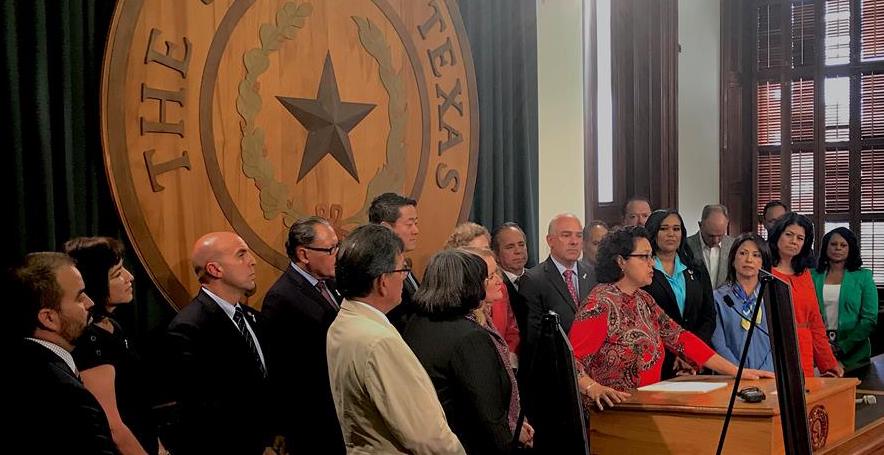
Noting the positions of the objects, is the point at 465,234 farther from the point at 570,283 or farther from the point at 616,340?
the point at 616,340

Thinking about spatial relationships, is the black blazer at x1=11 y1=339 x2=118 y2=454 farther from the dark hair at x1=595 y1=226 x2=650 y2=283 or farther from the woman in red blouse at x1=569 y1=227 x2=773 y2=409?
the dark hair at x1=595 y1=226 x2=650 y2=283

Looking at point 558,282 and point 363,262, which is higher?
point 363,262

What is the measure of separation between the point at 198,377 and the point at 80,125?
1.01 m

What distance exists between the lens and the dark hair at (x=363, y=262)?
2686 millimetres

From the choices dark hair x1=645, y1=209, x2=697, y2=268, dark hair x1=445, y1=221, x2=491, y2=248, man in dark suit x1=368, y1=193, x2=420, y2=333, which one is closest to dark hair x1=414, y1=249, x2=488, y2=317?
man in dark suit x1=368, y1=193, x2=420, y2=333

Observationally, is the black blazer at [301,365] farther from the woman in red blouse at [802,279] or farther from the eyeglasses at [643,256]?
the woman in red blouse at [802,279]

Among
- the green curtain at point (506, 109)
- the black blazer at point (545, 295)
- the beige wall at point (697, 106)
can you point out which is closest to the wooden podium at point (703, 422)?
the black blazer at point (545, 295)

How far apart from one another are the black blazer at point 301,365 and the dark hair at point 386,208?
62cm

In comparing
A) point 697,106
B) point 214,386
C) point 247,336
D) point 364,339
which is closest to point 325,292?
point 247,336

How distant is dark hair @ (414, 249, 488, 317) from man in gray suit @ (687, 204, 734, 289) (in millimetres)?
3583

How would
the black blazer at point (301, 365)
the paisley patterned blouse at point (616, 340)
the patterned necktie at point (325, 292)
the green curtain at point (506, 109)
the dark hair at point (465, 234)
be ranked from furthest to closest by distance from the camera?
the green curtain at point (506, 109) → the dark hair at point (465, 234) → the patterned necktie at point (325, 292) → the paisley patterned blouse at point (616, 340) → the black blazer at point (301, 365)

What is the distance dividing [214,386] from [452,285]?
0.91m

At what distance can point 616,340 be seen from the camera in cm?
382

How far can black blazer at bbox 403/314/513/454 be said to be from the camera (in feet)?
9.53
